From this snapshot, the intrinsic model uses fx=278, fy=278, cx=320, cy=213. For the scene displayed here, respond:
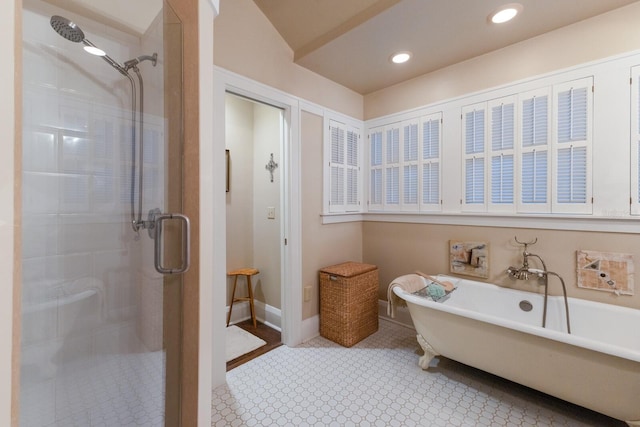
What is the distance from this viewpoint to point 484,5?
71.0 inches

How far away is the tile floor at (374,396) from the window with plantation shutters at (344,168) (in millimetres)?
1439

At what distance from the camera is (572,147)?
6.57 ft

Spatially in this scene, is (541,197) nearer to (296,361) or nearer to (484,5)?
(484,5)

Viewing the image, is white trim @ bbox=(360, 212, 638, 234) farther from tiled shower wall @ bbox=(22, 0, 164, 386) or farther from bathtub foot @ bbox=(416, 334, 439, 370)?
tiled shower wall @ bbox=(22, 0, 164, 386)

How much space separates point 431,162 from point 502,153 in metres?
0.58

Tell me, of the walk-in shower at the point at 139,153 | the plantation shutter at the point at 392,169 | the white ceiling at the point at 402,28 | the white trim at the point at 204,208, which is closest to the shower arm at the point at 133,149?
the walk-in shower at the point at 139,153

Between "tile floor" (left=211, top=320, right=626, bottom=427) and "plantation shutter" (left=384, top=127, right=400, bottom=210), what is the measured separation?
4.78ft

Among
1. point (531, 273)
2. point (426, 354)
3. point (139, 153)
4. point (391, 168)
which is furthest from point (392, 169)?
point (139, 153)

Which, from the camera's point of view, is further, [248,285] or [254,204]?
[254,204]

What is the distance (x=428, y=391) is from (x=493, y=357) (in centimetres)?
49

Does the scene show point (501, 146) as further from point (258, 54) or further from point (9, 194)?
point (9, 194)

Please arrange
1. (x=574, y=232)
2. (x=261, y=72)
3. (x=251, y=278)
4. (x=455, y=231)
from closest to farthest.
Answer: (x=574, y=232) < (x=261, y=72) < (x=455, y=231) < (x=251, y=278)

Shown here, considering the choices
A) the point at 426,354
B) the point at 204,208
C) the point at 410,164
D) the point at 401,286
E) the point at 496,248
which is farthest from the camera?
the point at 410,164

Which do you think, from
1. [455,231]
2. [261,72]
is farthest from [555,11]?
[261,72]
